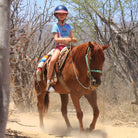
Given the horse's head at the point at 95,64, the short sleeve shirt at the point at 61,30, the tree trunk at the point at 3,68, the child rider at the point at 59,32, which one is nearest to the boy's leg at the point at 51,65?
the child rider at the point at 59,32

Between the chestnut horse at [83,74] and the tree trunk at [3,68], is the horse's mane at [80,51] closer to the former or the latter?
the chestnut horse at [83,74]

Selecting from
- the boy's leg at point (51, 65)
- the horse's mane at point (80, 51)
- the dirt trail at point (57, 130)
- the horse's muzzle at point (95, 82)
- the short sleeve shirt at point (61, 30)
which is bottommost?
the dirt trail at point (57, 130)

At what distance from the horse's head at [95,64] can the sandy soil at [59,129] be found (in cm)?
137

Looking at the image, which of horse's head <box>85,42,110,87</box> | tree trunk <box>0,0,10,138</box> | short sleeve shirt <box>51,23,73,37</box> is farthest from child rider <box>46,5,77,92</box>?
tree trunk <box>0,0,10,138</box>

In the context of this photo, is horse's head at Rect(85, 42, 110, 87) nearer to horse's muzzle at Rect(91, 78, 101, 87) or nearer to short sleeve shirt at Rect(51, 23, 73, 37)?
horse's muzzle at Rect(91, 78, 101, 87)

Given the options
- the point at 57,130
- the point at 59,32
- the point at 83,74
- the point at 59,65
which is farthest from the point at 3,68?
the point at 57,130

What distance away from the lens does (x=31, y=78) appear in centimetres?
861

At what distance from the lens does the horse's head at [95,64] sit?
473cm

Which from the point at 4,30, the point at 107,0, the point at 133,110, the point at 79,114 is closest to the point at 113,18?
the point at 107,0

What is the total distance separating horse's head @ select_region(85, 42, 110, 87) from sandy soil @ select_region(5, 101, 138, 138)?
1.37m

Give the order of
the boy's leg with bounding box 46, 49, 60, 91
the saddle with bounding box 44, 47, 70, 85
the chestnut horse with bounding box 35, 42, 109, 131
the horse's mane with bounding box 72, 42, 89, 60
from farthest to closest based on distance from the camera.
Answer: the boy's leg with bounding box 46, 49, 60, 91, the saddle with bounding box 44, 47, 70, 85, the horse's mane with bounding box 72, 42, 89, 60, the chestnut horse with bounding box 35, 42, 109, 131

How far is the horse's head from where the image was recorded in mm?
4727

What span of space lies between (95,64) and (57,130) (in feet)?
8.49

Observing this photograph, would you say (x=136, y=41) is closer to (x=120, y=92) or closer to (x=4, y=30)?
(x=120, y=92)
